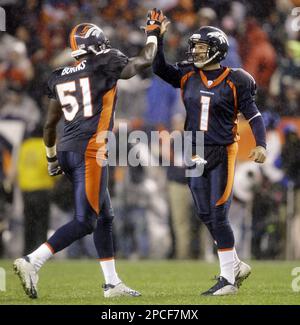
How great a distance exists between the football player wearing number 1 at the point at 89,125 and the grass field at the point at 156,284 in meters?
0.31

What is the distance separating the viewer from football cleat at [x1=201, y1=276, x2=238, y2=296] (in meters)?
6.77

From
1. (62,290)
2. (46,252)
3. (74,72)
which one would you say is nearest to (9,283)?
(62,290)

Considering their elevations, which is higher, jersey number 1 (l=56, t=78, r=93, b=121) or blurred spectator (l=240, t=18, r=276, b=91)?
blurred spectator (l=240, t=18, r=276, b=91)

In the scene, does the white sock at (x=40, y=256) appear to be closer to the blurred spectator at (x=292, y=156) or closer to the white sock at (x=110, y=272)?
the white sock at (x=110, y=272)

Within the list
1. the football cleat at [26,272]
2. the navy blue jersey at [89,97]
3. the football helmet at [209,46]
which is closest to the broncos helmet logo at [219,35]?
the football helmet at [209,46]

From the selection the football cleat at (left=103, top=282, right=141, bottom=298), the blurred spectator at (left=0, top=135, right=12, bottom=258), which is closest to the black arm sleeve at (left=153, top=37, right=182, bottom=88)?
the football cleat at (left=103, top=282, right=141, bottom=298)

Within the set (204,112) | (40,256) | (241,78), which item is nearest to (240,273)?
(204,112)

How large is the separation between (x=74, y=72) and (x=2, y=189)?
4589 mm

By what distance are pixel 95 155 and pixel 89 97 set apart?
1.32 ft

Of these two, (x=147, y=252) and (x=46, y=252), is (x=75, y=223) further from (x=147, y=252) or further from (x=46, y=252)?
(x=147, y=252)

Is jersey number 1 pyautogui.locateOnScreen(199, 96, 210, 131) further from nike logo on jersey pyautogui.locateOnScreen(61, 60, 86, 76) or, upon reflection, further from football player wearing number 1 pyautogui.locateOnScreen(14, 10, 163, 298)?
nike logo on jersey pyautogui.locateOnScreen(61, 60, 86, 76)

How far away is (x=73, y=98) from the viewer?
21.9 feet

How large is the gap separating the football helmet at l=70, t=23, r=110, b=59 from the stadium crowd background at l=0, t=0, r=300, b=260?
3931 mm

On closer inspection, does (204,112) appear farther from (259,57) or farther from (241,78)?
(259,57)
